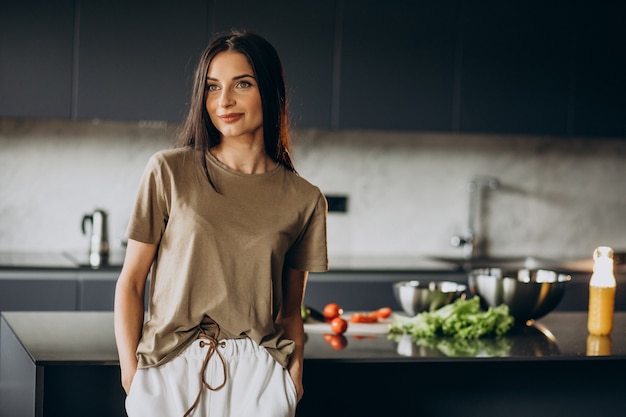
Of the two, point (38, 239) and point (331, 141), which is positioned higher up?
point (331, 141)

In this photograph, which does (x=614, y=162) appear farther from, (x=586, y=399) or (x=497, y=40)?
(x=586, y=399)

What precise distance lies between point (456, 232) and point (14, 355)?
9.77 feet

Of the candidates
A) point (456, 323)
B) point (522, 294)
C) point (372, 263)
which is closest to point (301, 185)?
point (456, 323)

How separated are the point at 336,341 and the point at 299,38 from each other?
7.12 feet

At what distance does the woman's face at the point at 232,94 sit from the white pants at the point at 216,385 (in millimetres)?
453

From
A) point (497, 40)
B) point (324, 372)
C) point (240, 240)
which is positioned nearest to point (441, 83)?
point (497, 40)

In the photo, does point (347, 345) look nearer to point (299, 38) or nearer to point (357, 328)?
point (357, 328)

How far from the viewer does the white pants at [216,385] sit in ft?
5.74

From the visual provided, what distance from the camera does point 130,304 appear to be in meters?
1.80

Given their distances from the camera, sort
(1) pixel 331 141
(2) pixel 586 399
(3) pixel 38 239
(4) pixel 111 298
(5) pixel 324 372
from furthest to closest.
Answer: (1) pixel 331 141 < (3) pixel 38 239 < (4) pixel 111 298 < (2) pixel 586 399 < (5) pixel 324 372

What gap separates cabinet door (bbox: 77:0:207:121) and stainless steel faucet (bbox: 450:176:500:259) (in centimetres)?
170

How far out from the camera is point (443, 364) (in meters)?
2.30

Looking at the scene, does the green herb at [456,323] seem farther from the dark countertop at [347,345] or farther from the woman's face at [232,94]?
the woman's face at [232,94]

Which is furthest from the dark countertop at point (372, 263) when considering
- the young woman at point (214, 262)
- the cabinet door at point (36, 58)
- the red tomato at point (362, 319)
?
the young woman at point (214, 262)
